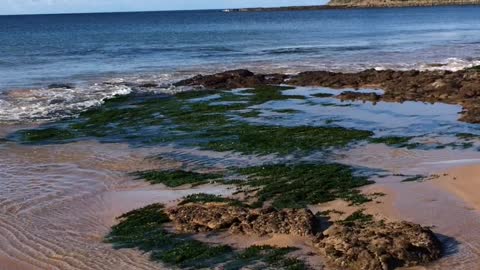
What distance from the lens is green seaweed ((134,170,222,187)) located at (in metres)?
12.8

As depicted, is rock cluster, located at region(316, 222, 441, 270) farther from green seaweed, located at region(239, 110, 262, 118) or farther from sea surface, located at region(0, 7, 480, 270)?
green seaweed, located at region(239, 110, 262, 118)

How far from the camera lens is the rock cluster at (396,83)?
21.8 m

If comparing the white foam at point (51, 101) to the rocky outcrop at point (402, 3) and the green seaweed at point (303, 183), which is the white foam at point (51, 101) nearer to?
the green seaweed at point (303, 183)

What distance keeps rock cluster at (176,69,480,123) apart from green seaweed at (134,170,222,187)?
8.84 meters

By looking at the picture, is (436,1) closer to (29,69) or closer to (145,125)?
(29,69)

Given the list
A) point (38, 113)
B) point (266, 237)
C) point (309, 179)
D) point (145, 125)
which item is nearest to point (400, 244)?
point (266, 237)

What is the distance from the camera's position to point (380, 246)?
8281 millimetres

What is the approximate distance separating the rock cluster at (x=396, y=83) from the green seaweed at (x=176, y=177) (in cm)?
884

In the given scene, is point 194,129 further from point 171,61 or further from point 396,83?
point 171,61

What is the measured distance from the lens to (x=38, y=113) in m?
22.4

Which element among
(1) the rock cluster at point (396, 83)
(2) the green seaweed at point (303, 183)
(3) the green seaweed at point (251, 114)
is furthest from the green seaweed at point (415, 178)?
(3) the green seaweed at point (251, 114)

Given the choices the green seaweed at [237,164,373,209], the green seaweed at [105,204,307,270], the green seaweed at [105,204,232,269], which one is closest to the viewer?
the green seaweed at [105,204,307,270]

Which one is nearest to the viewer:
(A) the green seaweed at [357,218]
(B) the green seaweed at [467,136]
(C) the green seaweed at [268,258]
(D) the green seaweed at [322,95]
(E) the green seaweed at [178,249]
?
(C) the green seaweed at [268,258]

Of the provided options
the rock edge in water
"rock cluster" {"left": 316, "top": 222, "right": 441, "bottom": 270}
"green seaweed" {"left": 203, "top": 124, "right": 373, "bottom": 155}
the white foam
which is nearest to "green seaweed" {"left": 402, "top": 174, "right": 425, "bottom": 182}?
the rock edge in water
